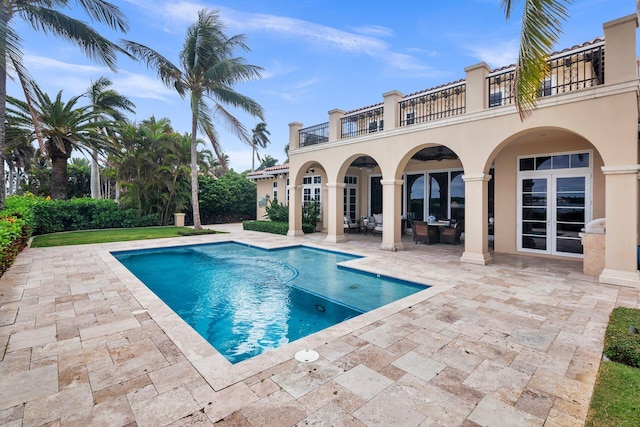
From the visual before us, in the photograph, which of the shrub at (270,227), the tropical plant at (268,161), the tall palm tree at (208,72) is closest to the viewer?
the tall palm tree at (208,72)

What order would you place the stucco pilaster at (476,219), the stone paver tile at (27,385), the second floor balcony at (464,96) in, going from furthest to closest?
the stucco pilaster at (476,219), the second floor balcony at (464,96), the stone paver tile at (27,385)

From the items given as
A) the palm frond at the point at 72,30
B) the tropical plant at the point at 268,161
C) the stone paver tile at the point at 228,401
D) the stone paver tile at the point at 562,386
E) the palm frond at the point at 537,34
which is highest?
the tropical plant at the point at 268,161

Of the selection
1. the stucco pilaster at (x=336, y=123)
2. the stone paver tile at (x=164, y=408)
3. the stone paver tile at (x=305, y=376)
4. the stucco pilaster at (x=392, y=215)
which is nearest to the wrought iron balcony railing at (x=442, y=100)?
the stucco pilaster at (x=392, y=215)

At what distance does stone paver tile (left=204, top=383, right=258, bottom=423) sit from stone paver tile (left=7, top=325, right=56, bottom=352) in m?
2.87

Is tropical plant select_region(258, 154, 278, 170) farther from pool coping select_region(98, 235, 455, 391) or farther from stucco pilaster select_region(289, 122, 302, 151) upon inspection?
pool coping select_region(98, 235, 455, 391)

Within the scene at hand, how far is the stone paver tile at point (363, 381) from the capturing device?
2936mm

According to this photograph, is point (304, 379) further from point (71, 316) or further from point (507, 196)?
point (507, 196)

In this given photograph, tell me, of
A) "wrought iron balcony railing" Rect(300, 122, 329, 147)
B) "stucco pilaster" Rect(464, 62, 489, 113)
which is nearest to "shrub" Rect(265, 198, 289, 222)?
"wrought iron balcony railing" Rect(300, 122, 329, 147)

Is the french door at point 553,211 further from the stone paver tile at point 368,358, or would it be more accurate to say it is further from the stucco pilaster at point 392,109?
the stone paver tile at point 368,358

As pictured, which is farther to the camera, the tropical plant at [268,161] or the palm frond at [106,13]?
the tropical plant at [268,161]

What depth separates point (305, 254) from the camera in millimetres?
11805

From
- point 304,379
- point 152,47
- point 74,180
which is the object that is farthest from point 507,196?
point 74,180

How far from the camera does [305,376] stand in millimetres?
3197

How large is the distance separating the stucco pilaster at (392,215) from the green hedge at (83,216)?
16376 mm
